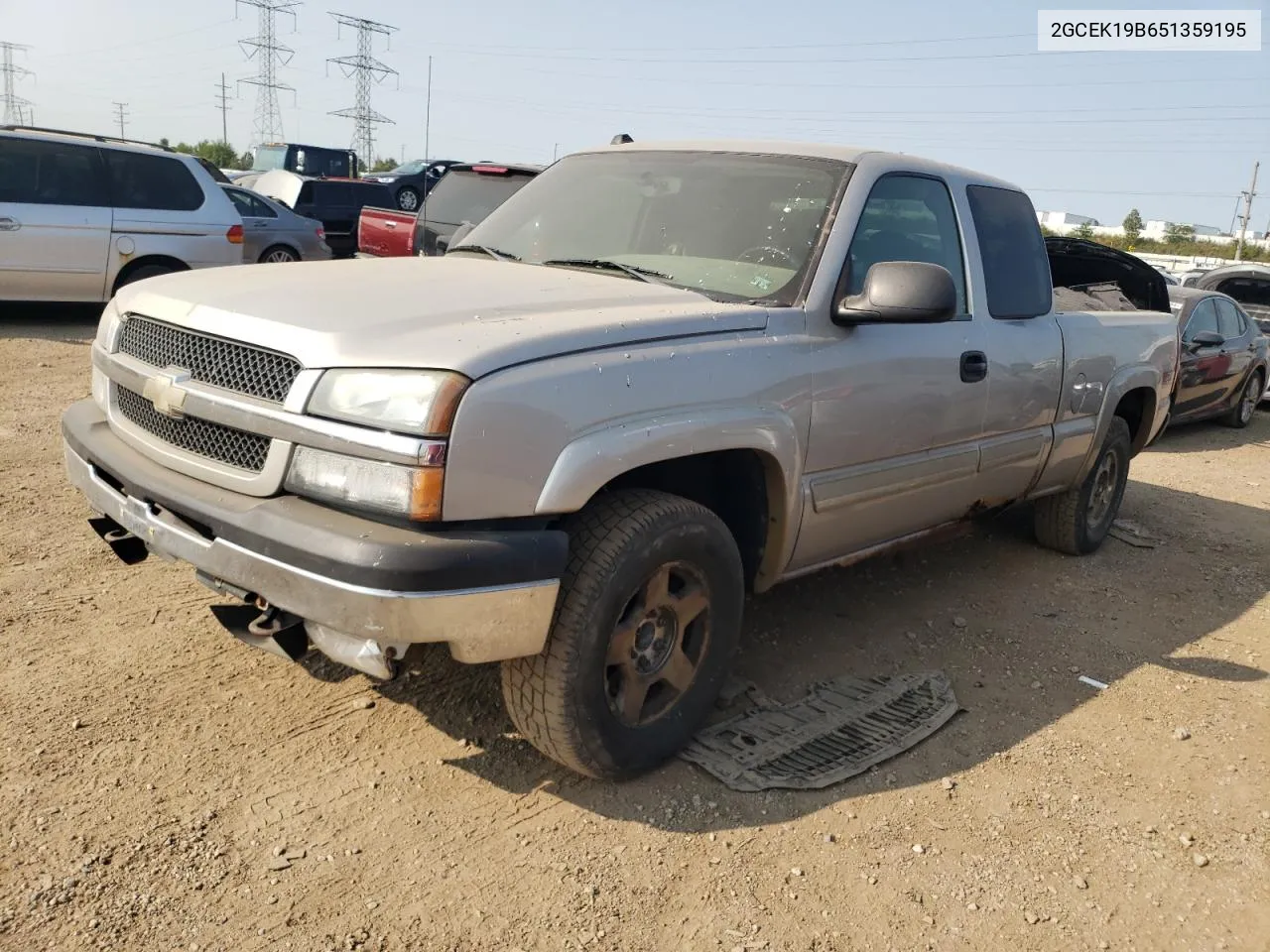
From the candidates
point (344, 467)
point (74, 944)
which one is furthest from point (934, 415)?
point (74, 944)

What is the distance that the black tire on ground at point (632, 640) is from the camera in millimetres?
2754

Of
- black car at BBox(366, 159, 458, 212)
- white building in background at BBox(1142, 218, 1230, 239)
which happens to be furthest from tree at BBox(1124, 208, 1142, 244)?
black car at BBox(366, 159, 458, 212)

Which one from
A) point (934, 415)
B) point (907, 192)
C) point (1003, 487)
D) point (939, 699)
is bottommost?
point (939, 699)

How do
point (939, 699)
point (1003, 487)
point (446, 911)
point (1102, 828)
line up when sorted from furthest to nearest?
point (1003, 487) → point (939, 699) → point (1102, 828) → point (446, 911)

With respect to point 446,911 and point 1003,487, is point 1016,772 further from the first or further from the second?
point 446,911

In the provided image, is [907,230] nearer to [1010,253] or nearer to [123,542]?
[1010,253]

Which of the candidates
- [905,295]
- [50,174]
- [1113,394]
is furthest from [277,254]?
[905,295]

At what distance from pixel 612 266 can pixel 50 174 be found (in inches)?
307

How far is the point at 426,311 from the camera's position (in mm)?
2828

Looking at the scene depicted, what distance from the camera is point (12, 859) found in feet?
8.33

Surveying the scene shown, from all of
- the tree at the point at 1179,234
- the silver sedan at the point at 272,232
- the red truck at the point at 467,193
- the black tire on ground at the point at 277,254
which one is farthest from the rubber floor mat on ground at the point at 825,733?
the tree at the point at 1179,234

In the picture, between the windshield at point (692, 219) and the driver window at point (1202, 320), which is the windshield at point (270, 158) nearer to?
the driver window at point (1202, 320)

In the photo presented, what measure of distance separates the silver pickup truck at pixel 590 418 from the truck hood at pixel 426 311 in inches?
0.5

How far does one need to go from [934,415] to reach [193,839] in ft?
9.21
